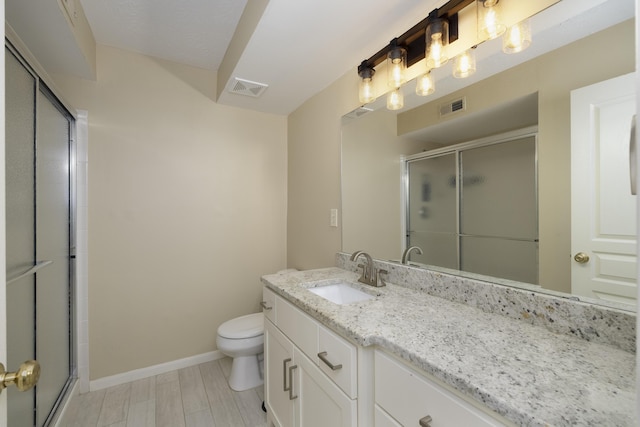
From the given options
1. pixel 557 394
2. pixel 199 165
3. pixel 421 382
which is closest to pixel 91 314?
pixel 199 165

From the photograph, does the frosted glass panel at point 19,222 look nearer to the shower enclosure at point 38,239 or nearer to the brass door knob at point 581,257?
the shower enclosure at point 38,239

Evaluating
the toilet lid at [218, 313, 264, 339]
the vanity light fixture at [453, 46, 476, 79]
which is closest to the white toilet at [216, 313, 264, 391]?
the toilet lid at [218, 313, 264, 339]

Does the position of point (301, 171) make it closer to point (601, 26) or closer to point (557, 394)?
point (601, 26)

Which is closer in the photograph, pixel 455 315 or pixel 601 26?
pixel 601 26

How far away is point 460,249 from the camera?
126 centimetres

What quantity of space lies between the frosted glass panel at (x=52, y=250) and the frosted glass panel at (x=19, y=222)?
94mm

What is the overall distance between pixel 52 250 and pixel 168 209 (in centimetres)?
72

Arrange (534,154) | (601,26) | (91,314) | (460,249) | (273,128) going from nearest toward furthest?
1. (601,26)
2. (534,154)
3. (460,249)
4. (91,314)
5. (273,128)

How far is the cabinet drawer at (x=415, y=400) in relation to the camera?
24.7 inches

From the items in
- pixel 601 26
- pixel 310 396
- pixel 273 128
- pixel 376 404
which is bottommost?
pixel 310 396

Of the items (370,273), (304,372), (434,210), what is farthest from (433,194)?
(304,372)

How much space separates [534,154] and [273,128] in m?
2.08

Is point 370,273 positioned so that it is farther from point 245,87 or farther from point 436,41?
point 245,87

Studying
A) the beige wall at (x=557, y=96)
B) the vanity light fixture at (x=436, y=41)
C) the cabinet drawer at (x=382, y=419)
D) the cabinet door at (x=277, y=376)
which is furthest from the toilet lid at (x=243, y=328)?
the vanity light fixture at (x=436, y=41)
